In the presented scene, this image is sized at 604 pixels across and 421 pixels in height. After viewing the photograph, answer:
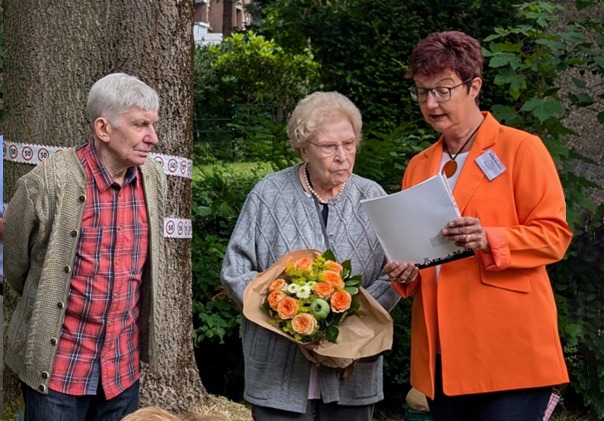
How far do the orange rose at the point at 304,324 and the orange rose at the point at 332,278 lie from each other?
132 mm

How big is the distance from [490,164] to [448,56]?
1.22 feet

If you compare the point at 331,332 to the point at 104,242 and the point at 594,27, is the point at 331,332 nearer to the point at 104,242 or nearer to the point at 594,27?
the point at 104,242

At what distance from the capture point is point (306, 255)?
3539mm

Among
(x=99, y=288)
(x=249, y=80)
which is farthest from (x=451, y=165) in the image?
(x=249, y=80)

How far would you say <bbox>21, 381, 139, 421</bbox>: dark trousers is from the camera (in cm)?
345

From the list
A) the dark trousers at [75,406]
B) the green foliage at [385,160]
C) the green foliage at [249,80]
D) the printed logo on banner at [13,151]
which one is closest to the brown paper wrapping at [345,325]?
the dark trousers at [75,406]

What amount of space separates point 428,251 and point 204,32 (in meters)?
37.9

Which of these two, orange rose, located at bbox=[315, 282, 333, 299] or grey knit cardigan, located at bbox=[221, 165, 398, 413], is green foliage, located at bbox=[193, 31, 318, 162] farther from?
orange rose, located at bbox=[315, 282, 333, 299]

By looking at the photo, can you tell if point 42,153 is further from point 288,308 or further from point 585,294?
point 585,294

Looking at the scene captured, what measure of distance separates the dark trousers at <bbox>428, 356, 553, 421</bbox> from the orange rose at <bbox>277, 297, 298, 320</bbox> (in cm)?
50

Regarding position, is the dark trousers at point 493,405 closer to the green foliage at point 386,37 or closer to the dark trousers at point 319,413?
the dark trousers at point 319,413

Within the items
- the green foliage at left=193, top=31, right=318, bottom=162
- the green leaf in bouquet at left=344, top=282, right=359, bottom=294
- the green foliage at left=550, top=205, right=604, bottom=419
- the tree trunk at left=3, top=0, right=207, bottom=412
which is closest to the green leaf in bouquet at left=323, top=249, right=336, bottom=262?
the green leaf in bouquet at left=344, top=282, right=359, bottom=294

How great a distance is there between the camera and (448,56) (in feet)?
11.0

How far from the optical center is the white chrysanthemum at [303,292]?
3.40m
